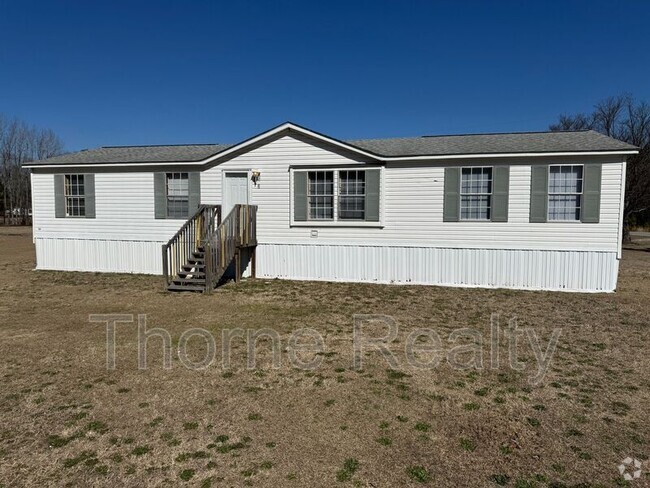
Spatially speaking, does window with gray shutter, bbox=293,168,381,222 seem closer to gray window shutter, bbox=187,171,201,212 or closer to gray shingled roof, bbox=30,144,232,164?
gray window shutter, bbox=187,171,201,212

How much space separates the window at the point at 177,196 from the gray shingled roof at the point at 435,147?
20.9 inches

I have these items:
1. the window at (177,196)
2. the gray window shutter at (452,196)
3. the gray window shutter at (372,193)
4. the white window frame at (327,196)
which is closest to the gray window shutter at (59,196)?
the window at (177,196)

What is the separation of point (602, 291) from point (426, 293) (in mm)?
4221

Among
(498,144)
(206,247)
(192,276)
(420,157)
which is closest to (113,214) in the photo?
(192,276)

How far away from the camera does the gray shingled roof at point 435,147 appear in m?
10.3

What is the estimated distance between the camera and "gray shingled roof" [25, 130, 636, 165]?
10.3 m

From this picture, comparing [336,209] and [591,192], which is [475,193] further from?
[336,209]

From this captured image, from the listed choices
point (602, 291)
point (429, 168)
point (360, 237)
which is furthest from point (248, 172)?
point (602, 291)

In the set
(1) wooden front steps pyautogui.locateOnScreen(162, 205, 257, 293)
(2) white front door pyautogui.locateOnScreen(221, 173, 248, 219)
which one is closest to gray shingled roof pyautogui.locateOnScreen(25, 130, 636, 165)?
(2) white front door pyautogui.locateOnScreen(221, 173, 248, 219)

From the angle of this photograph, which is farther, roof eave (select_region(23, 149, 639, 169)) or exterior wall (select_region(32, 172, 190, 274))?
exterior wall (select_region(32, 172, 190, 274))

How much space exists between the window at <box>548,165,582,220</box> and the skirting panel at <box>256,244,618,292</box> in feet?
3.09

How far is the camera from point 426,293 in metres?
9.96

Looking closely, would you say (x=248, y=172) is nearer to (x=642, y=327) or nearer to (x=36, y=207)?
(x=36, y=207)

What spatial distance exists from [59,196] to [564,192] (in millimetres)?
14229
